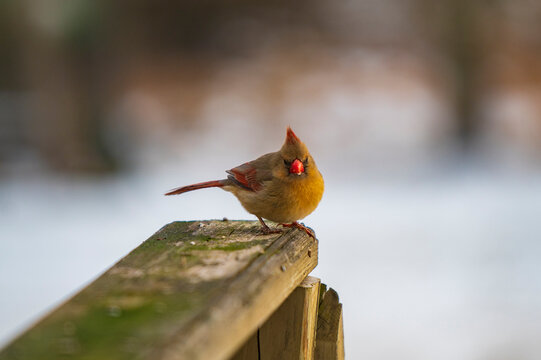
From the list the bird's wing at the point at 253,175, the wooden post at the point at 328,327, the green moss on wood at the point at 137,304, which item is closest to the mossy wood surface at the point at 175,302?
the green moss on wood at the point at 137,304

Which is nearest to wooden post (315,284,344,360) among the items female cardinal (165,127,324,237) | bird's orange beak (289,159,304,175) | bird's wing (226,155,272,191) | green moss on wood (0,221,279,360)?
green moss on wood (0,221,279,360)

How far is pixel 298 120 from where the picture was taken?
9430mm

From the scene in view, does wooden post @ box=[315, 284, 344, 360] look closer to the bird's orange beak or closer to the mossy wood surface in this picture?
the mossy wood surface

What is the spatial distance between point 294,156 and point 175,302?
1.67 meters

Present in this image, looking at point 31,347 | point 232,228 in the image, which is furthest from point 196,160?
point 31,347

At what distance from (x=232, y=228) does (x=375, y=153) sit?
267 inches

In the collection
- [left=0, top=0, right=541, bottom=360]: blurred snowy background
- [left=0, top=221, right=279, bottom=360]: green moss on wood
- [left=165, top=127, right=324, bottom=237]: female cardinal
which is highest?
[left=0, top=0, right=541, bottom=360]: blurred snowy background

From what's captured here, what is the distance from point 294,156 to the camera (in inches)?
124

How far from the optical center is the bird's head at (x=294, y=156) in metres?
3.10

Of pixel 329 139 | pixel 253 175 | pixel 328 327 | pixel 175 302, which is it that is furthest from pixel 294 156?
pixel 329 139

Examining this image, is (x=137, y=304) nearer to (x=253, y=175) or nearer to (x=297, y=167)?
(x=297, y=167)

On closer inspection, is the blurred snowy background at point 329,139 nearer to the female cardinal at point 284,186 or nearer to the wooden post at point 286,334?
the female cardinal at point 284,186

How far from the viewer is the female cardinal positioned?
3070 millimetres

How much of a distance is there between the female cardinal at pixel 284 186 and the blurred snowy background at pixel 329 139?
1.76 meters
